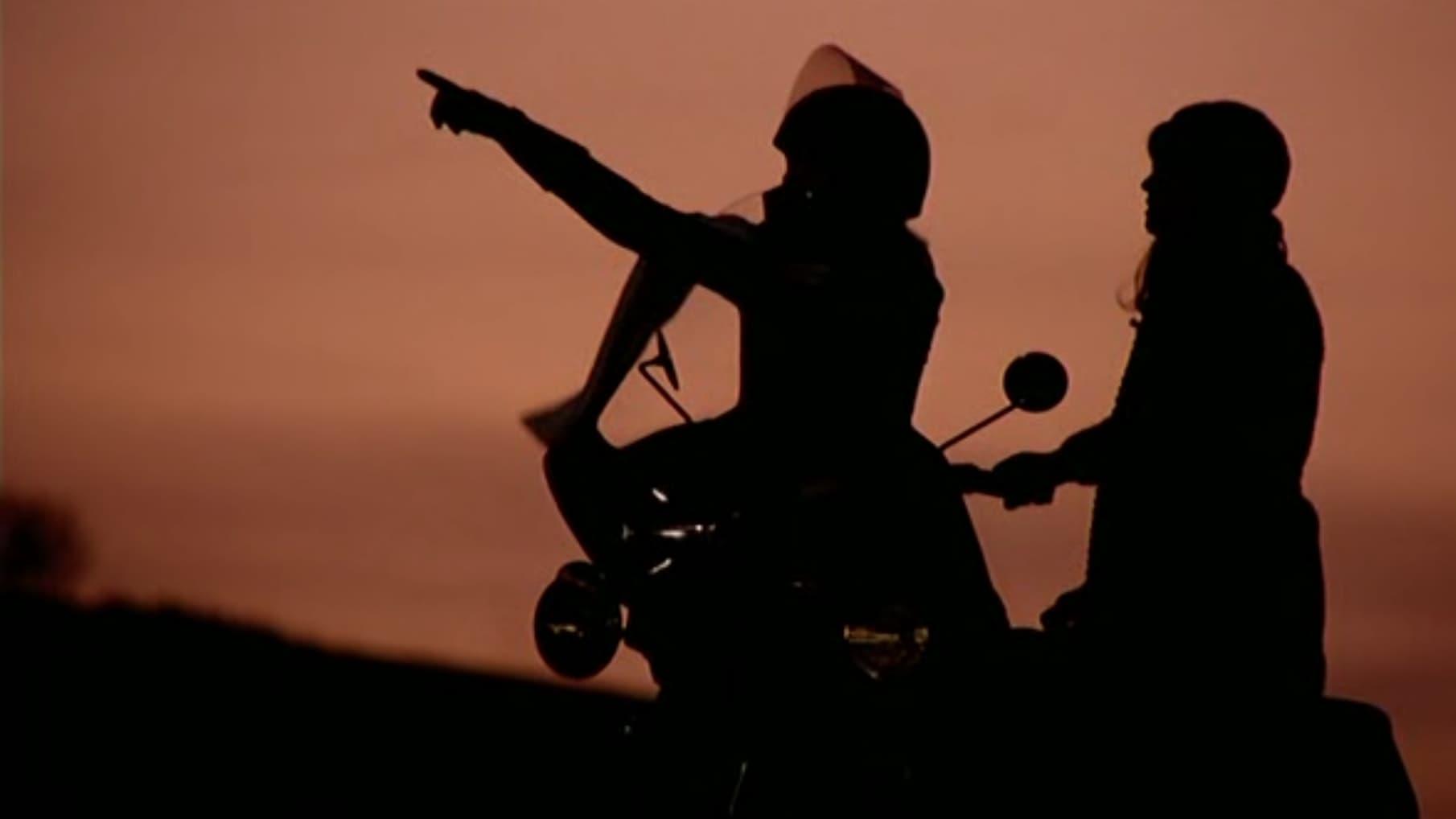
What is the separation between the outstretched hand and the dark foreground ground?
1368mm

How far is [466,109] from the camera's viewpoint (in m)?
7.79

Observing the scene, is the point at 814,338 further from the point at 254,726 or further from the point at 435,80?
the point at 254,726

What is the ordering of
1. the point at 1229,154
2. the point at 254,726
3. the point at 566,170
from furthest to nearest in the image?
1. the point at 254,726
2. the point at 1229,154
3. the point at 566,170

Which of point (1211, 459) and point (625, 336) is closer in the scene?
point (625, 336)

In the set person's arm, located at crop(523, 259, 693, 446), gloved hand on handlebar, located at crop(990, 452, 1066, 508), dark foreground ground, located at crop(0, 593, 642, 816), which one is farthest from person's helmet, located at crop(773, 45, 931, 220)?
dark foreground ground, located at crop(0, 593, 642, 816)

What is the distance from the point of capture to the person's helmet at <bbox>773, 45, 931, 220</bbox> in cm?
816

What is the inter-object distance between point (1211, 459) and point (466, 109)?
75.0 inches

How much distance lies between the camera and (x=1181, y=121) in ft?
29.0

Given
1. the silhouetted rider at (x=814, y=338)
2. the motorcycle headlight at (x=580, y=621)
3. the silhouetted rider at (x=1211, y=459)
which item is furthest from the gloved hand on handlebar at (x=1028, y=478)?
the motorcycle headlight at (x=580, y=621)

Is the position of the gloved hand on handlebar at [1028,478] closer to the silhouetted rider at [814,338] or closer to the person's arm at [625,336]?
the silhouetted rider at [814,338]

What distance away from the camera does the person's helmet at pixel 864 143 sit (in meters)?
8.16

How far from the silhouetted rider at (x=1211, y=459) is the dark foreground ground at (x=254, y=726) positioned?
120cm

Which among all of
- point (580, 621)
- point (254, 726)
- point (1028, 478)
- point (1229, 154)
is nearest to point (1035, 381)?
point (1028, 478)

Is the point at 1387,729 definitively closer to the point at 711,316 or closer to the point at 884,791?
the point at 884,791
